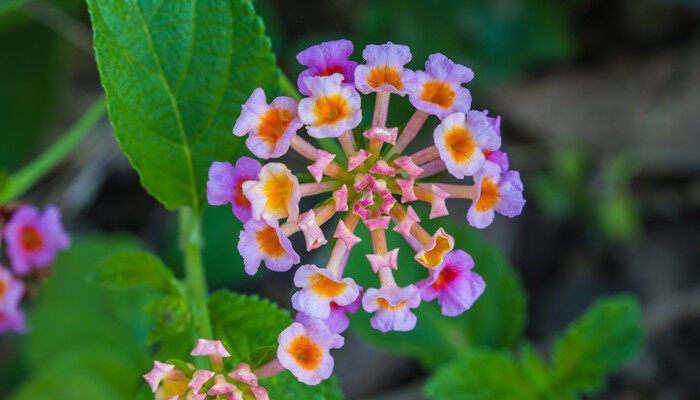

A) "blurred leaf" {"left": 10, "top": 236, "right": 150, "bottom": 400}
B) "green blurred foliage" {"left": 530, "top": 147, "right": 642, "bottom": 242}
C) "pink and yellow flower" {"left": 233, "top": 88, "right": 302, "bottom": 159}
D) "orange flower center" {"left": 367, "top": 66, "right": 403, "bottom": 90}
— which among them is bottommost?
"blurred leaf" {"left": 10, "top": 236, "right": 150, "bottom": 400}

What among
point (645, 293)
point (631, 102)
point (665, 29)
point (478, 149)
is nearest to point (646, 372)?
point (645, 293)

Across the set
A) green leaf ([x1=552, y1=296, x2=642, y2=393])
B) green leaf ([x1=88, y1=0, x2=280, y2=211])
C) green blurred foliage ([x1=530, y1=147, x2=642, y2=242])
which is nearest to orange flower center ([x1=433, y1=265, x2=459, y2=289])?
green leaf ([x1=88, y1=0, x2=280, y2=211])

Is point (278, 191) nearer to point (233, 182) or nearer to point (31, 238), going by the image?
point (233, 182)

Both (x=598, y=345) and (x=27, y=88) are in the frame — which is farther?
(x=27, y=88)

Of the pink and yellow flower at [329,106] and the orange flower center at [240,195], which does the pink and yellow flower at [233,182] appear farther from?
the pink and yellow flower at [329,106]

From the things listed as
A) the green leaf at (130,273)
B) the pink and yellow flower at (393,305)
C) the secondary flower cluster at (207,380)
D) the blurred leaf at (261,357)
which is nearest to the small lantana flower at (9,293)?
the green leaf at (130,273)

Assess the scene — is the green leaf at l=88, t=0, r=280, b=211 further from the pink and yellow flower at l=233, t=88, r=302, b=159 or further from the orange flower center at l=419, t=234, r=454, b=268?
the orange flower center at l=419, t=234, r=454, b=268

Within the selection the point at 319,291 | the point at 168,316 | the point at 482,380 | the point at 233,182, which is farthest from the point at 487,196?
the point at 482,380
